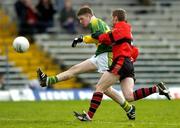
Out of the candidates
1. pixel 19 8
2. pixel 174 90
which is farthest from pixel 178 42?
pixel 19 8

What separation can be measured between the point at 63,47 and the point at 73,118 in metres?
12.6

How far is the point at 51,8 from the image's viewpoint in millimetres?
27453

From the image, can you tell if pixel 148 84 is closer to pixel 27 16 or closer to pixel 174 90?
pixel 174 90

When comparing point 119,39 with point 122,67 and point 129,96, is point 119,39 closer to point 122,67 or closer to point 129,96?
point 122,67

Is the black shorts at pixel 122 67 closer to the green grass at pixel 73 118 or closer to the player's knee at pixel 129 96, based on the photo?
the player's knee at pixel 129 96

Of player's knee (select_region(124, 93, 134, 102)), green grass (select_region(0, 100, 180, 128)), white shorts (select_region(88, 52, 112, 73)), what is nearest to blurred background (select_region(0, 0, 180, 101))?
green grass (select_region(0, 100, 180, 128))

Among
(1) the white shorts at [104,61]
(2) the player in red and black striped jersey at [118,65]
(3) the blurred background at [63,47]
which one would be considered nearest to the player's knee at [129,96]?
(2) the player in red and black striped jersey at [118,65]

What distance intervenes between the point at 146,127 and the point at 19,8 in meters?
14.8

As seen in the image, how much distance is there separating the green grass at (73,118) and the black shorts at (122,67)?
92 centimetres

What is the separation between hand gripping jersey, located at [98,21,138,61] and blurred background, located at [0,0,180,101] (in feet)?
34.4

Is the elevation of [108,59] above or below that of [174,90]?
above

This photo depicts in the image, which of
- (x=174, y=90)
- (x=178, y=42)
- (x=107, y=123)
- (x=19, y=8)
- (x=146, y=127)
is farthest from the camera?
(x=178, y=42)

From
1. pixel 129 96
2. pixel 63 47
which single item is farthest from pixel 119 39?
pixel 63 47

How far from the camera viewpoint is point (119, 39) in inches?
561
